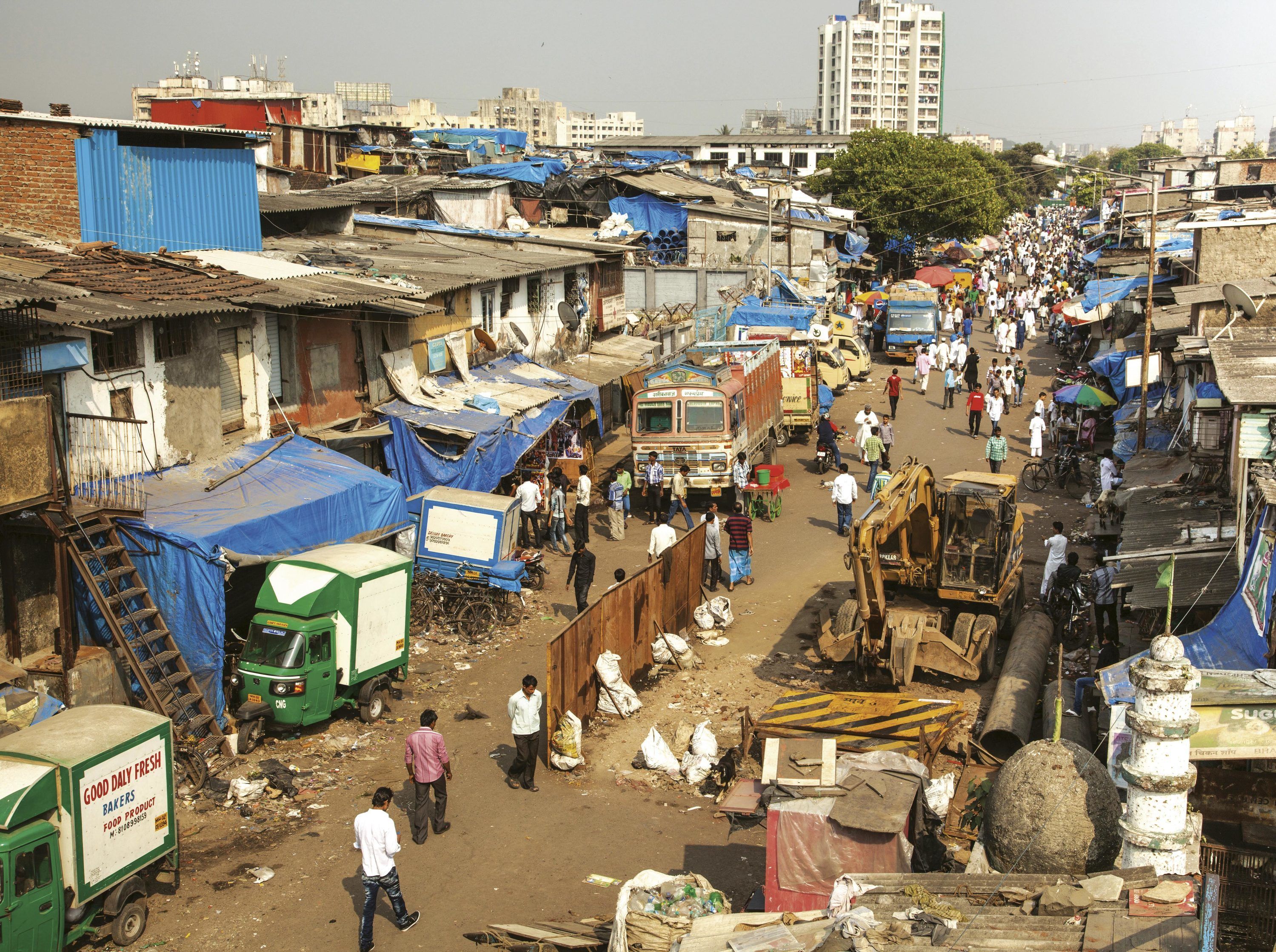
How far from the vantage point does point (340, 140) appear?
4353 centimetres

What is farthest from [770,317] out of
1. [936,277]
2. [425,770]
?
[425,770]

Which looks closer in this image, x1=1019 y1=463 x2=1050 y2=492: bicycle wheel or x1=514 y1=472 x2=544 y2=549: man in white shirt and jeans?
x1=514 y1=472 x2=544 y2=549: man in white shirt and jeans

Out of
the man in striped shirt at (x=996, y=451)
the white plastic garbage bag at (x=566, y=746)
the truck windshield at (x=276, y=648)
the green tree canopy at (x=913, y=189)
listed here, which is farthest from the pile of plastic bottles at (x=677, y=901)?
the green tree canopy at (x=913, y=189)

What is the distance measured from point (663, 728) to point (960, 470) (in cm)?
1451

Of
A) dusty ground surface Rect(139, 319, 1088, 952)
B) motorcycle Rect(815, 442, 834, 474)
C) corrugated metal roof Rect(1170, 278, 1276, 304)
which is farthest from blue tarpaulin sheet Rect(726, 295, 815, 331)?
dusty ground surface Rect(139, 319, 1088, 952)

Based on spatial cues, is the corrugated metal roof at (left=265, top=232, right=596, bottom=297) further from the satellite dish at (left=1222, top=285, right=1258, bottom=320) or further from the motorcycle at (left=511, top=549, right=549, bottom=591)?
the satellite dish at (left=1222, top=285, right=1258, bottom=320)

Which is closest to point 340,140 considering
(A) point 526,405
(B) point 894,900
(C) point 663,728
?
(A) point 526,405

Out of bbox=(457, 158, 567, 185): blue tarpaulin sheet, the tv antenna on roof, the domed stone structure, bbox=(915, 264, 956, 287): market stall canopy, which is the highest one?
bbox=(457, 158, 567, 185): blue tarpaulin sheet

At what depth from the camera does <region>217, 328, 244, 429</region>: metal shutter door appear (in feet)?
52.5

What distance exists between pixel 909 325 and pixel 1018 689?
2694 centimetres

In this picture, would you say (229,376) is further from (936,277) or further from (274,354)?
(936,277)

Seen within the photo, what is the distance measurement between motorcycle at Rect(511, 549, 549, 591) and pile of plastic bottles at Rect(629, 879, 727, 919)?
10126mm

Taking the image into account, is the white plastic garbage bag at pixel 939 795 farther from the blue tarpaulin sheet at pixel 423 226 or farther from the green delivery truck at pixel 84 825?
the blue tarpaulin sheet at pixel 423 226

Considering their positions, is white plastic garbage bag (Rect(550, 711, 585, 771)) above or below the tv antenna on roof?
below
